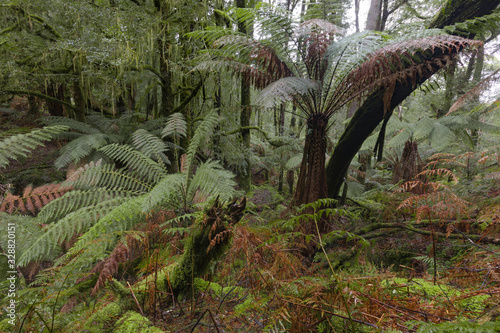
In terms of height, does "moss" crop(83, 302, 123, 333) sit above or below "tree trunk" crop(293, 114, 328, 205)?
below

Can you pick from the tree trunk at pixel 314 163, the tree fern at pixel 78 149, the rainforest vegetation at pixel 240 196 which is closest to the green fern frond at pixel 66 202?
the rainforest vegetation at pixel 240 196

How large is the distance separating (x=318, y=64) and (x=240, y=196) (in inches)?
71.9

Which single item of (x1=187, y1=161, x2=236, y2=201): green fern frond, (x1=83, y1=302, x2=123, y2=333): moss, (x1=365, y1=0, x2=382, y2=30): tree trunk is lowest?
(x1=83, y1=302, x2=123, y2=333): moss

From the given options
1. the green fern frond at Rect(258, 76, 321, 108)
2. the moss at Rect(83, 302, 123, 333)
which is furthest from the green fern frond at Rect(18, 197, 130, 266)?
the green fern frond at Rect(258, 76, 321, 108)

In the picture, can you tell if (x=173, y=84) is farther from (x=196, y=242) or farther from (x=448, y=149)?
(x=448, y=149)

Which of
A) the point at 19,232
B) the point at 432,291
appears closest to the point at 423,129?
the point at 432,291

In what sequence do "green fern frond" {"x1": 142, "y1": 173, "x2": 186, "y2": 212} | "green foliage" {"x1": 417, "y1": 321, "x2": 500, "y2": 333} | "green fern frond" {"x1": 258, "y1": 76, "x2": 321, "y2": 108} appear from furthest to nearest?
1. "green fern frond" {"x1": 258, "y1": 76, "x2": 321, "y2": 108}
2. "green fern frond" {"x1": 142, "y1": 173, "x2": 186, "y2": 212}
3. "green foliage" {"x1": 417, "y1": 321, "x2": 500, "y2": 333}

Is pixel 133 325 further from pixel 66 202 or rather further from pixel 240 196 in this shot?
pixel 240 196

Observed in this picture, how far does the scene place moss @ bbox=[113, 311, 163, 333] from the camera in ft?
2.64

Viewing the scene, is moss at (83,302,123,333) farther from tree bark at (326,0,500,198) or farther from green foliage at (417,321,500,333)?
tree bark at (326,0,500,198)

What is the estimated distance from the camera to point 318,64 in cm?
240

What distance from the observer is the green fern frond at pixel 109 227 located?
1267mm

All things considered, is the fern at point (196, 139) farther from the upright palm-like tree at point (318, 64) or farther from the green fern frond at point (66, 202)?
the green fern frond at point (66, 202)

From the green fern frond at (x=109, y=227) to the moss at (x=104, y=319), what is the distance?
1.10 ft
